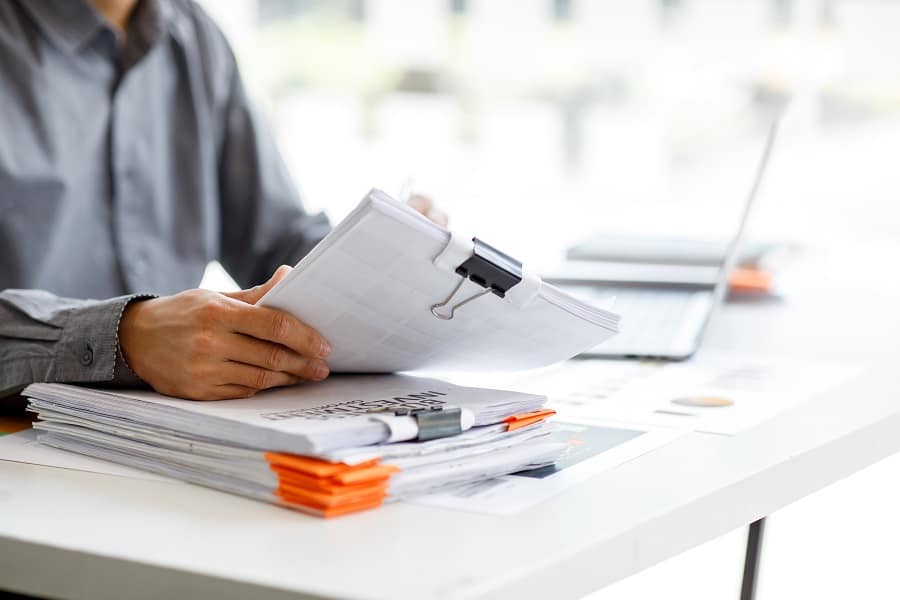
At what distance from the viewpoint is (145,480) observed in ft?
2.35

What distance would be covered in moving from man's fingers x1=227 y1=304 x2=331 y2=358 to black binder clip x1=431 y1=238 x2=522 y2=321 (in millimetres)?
104

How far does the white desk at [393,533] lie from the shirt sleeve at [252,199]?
81cm

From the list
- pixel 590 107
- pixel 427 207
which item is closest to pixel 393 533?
pixel 427 207

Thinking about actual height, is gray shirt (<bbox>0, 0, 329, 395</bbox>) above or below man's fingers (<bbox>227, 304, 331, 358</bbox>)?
above

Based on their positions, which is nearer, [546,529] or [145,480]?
[546,529]

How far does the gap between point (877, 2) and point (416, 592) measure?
8.39 feet

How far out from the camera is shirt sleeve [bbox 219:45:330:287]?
5.06 feet

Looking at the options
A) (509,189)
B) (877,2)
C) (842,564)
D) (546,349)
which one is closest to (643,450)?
(546,349)

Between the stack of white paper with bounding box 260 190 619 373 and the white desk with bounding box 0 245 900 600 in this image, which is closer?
the white desk with bounding box 0 245 900 600

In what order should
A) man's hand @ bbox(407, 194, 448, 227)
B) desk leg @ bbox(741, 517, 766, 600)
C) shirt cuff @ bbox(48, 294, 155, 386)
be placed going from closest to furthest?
shirt cuff @ bbox(48, 294, 155, 386) < desk leg @ bbox(741, 517, 766, 600) < man's hand @ bbox(407, 194, 448, 227)

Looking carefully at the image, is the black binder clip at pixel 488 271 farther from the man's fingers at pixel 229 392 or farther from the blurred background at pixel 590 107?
the blurred background at pixel 590 107

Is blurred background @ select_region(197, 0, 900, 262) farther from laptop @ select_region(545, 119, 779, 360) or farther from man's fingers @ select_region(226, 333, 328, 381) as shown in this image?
man's fingers @ select_region(226, 333, 328, 381)

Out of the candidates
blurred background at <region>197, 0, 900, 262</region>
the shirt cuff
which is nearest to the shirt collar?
the shirt cuff

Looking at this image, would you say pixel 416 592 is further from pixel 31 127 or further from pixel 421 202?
pixel 31 127
